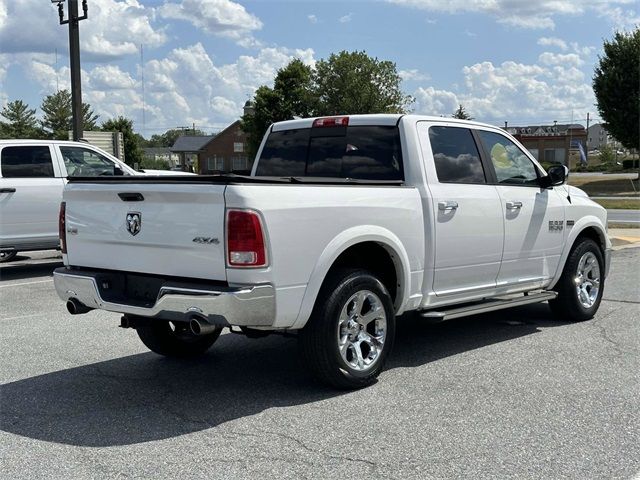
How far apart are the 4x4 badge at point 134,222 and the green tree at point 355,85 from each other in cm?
6045

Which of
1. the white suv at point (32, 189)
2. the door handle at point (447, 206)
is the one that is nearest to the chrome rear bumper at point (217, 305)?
the door handle at point (447, 206)

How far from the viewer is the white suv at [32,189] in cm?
1120

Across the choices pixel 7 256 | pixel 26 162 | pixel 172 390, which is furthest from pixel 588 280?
pixel 7 256

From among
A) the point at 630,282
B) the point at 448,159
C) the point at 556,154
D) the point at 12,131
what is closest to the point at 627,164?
the point at 556,154

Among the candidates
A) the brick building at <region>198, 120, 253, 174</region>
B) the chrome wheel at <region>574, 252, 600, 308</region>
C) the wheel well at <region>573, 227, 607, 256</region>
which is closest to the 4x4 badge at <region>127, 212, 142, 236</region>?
the chrome wheel at <region>574, 252, 600, 308</region>

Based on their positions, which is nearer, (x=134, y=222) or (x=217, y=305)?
(x=217, y=305)

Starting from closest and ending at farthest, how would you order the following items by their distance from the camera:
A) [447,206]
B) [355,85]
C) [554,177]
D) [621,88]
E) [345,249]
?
[345,249], [447,206], [554,177], [621,88], [355,85]

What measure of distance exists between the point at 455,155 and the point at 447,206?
0.60 metres

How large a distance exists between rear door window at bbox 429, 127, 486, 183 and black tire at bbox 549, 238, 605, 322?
64.8 inches

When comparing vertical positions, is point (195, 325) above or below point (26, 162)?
below

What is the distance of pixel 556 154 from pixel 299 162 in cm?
8692

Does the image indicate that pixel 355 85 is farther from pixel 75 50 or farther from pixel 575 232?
pixel 575 232

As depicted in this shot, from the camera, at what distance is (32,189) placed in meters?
11.3

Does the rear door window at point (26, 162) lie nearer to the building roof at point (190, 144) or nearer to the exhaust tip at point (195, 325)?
the exhaust tip at point (195, 325)
